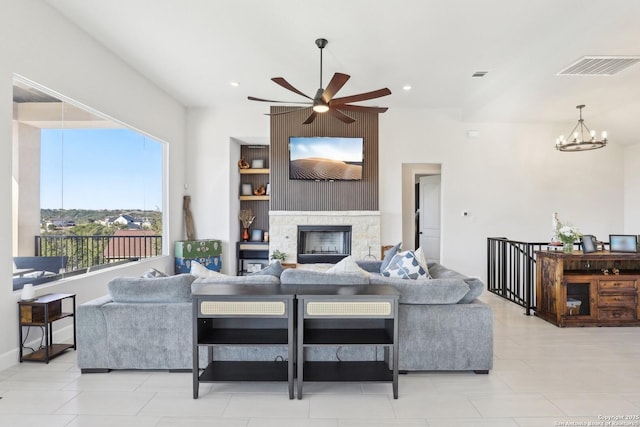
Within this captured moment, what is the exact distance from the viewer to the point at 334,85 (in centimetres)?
390

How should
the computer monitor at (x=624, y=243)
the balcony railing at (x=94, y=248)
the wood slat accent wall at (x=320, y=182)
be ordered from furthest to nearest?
the wood slat accent wall at (x=320, y=182) < the computer monitor at (x=624, y=243) < the balcony railing at (x=94, y=248)

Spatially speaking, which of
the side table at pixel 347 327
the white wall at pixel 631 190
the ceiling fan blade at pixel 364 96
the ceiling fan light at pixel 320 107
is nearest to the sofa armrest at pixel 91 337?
the side table at pixel 347 327

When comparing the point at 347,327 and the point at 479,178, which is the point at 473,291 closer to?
the point at 347,327

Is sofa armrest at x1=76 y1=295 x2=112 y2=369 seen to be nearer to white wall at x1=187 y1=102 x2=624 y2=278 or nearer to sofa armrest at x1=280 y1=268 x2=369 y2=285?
sofa armrest at x1=280 y1=268 x2=369 y2=285

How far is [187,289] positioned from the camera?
297 centimetres

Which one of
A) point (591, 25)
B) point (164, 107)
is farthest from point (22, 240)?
point (591, 25)

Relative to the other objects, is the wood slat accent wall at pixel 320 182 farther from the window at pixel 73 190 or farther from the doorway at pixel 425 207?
the window at pixel 73 190

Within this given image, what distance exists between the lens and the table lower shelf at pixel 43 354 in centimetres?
320

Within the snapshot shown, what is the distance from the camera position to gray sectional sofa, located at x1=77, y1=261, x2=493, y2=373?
9.61 feet

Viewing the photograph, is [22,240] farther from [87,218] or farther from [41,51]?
[41,51]

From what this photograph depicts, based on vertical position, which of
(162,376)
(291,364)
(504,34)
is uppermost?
(504,34)

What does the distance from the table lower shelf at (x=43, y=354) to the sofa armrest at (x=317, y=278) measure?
2183 mm

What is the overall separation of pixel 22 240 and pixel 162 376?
6.02 ft

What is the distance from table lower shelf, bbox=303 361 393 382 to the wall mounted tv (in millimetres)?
4205
